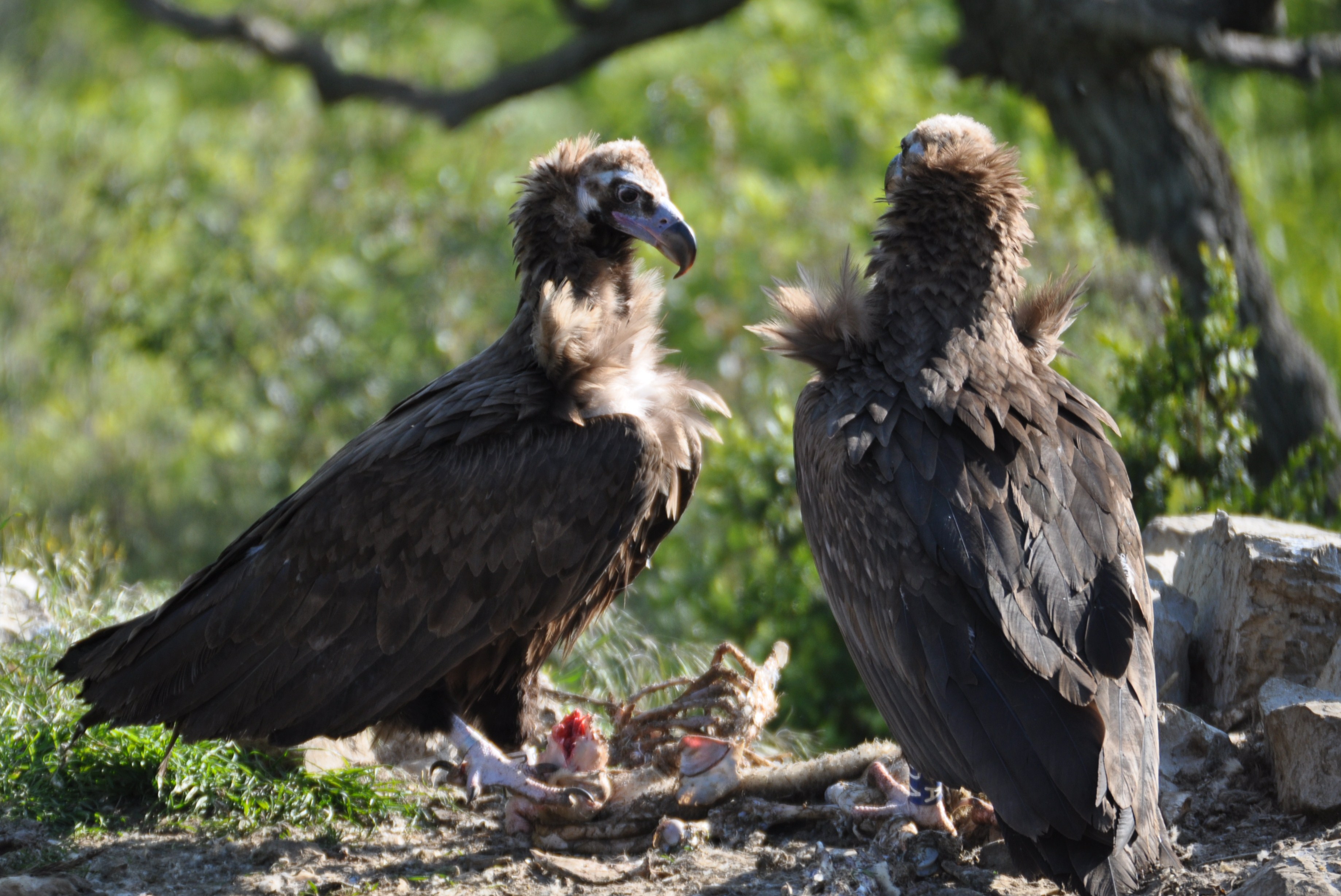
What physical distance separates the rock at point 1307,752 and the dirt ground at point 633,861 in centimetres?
7

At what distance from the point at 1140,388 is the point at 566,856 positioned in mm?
3212

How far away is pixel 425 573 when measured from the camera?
370cm

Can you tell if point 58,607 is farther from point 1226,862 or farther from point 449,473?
point 1226,862

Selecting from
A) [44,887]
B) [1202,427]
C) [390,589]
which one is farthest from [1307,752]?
[44,887]

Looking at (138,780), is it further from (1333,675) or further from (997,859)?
(1333,675)

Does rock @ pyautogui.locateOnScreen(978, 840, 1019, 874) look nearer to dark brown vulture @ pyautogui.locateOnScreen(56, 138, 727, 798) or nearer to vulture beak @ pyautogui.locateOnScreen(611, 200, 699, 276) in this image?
dark brown vulture @ pyautogui.locateOnScreen(56, 138, 727, 798)

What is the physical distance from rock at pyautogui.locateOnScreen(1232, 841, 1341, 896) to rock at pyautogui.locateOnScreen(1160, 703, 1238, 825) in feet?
2.26

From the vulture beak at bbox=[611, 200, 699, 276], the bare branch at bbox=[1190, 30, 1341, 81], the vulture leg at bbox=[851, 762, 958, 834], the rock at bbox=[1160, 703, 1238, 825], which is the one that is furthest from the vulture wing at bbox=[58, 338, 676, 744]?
the bare branch at bbox=[1190, 30, 1341, 81]

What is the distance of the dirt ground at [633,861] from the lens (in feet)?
10.6

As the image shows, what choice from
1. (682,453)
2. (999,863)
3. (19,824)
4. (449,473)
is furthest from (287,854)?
(999,863)

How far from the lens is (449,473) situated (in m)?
3.76

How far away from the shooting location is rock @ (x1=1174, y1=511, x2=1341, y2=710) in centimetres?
384

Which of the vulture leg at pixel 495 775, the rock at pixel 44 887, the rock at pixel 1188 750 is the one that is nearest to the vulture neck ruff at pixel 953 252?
the rock at pixel 1188 750

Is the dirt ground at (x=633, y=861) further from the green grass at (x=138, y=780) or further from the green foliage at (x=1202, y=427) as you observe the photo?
the green foliage at (x=1202, y=427)
